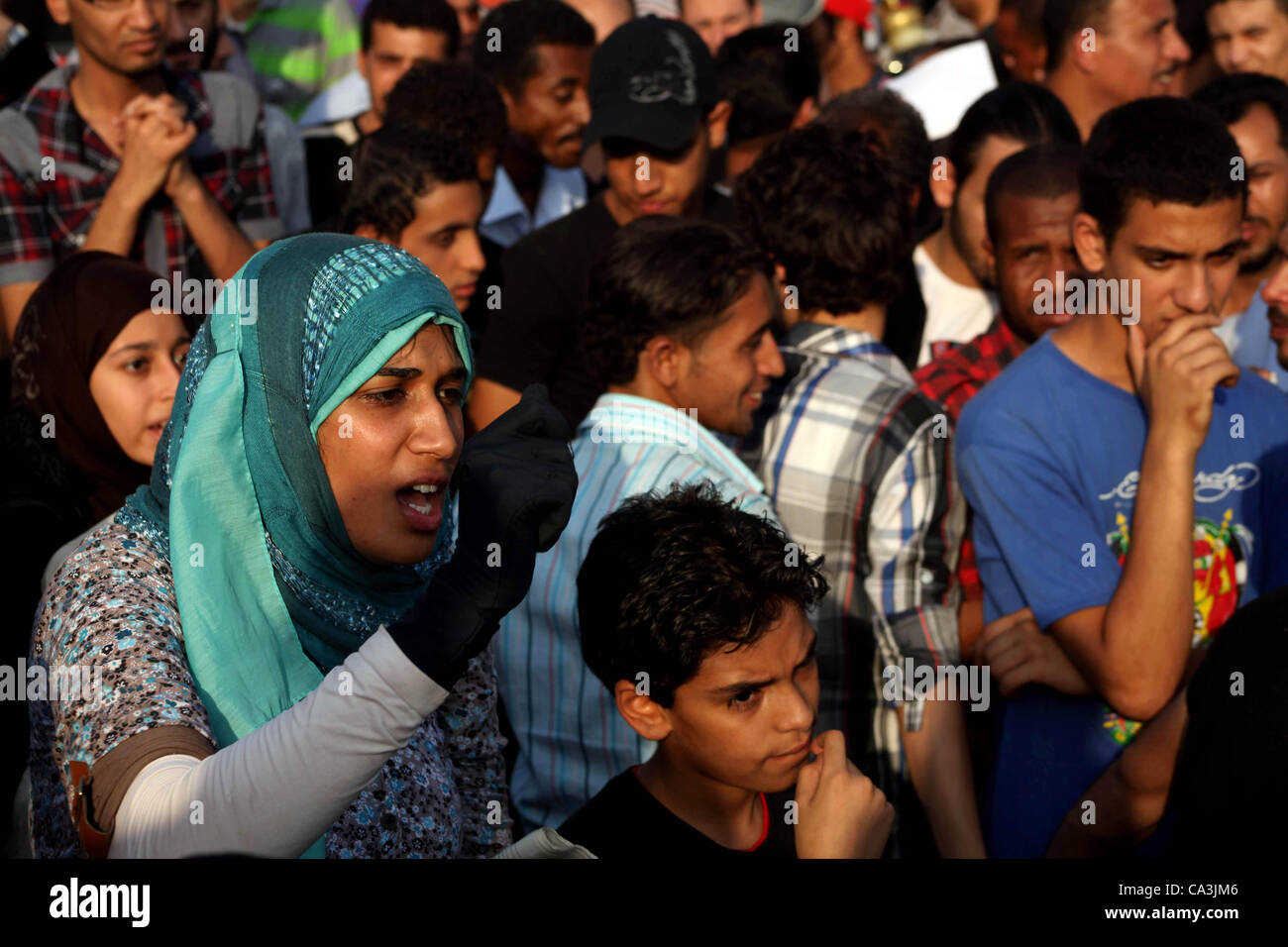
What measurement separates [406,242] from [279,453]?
7.48 feet

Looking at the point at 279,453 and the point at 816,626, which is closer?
the point at 279,453

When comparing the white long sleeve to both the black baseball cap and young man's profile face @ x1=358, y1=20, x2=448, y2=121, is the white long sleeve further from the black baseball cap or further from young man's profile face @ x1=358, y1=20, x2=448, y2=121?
young man's profile face @ x1=358, y1=20, x2=448, y2=121

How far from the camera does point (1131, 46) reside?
5.58 m

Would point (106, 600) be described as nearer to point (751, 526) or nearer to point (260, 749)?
point (260, 749)

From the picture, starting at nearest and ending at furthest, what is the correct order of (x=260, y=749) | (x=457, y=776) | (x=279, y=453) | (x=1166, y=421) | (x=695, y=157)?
(x=260, y=749) → (x=279, y=453) → (x=457, y=776) → (x=1166, y=421) → (x=695, y=157)

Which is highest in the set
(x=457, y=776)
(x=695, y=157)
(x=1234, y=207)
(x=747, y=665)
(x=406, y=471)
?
(x=695, y=157)

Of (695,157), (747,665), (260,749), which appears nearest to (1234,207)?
(747,665)

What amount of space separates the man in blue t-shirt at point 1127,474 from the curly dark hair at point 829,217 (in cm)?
48

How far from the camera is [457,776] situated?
2391mm

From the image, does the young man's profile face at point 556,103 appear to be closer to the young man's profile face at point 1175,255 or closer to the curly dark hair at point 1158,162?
the curly dark hair at point 1158,162

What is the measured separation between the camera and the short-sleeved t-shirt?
2.95m

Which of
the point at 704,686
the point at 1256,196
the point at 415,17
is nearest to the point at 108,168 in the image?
the point at 415,17

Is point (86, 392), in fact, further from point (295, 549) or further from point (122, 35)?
point (122, 35)

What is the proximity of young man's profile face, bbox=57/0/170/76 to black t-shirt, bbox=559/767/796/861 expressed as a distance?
3043 millimetres
